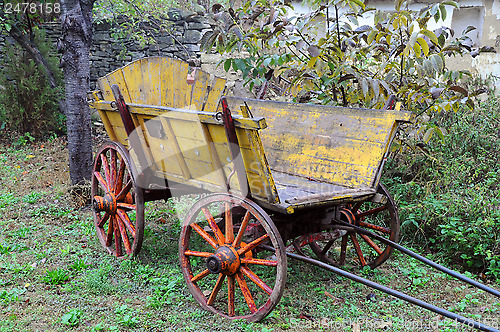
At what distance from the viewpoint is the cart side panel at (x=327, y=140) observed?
3246 mm

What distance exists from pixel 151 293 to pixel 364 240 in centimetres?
201

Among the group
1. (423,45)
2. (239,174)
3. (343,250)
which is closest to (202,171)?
(239,174)

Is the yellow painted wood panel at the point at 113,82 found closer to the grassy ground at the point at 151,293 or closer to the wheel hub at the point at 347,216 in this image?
the grassy ground at the point at 151,293

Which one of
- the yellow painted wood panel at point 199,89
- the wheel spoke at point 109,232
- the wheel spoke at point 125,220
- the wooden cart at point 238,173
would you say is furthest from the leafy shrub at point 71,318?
the yellow painted wood panel at point 199,89

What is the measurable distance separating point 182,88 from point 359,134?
63.4 inches

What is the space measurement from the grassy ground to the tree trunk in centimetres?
98

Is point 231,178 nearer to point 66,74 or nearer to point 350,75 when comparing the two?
point 350,75

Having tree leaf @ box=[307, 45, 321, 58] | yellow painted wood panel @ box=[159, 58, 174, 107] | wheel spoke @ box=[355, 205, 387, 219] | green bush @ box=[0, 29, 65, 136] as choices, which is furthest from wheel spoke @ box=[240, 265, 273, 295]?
green bush @ box=[0, 29, 65, 136]

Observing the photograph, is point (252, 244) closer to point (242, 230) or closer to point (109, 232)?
point (242, 230)

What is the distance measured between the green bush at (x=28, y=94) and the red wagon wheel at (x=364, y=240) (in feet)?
20.0

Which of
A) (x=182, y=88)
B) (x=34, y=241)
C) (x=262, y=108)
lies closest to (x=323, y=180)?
(x=262, y=108)

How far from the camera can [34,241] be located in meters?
4.03

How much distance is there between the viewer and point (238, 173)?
8.74ft

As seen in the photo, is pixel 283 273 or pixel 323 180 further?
pixel 323 180
